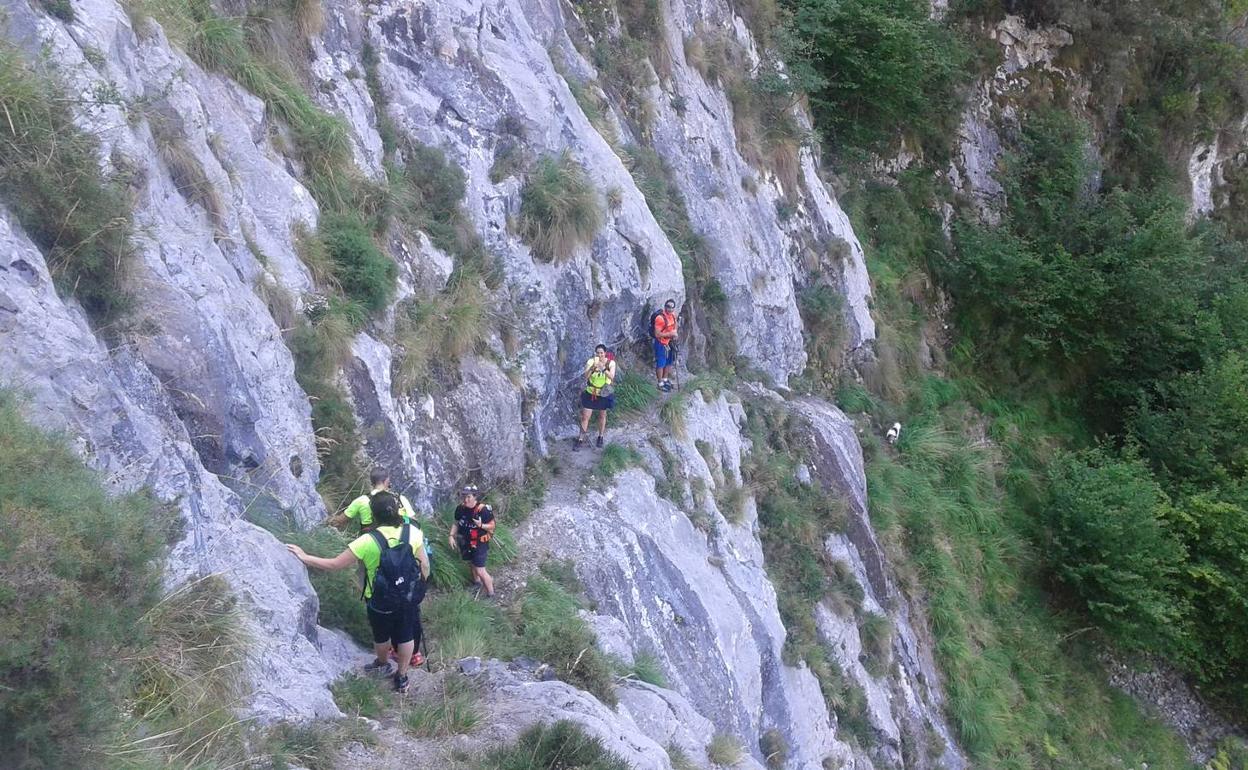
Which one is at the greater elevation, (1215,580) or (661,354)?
(1215,580)

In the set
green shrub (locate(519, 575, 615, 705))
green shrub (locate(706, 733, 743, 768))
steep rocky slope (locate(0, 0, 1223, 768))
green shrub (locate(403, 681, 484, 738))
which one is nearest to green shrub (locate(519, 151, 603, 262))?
steep rocky slope (locate(0, 0, 1223, 768))

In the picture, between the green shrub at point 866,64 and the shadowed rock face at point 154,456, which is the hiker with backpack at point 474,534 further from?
the green shrub at point 866,64

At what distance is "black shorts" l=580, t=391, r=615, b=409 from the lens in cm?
916

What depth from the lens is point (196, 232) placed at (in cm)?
595

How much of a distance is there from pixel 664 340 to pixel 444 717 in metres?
6.08

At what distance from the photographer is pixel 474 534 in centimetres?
685

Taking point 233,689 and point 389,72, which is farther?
point 389,72

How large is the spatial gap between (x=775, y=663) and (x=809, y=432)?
12.1 feet

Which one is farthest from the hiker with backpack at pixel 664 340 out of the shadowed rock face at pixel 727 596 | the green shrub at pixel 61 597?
the green shrub at pixel 61 597

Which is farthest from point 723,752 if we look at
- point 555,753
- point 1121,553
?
point 1121,553

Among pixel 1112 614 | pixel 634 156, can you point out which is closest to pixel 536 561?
pixel 634 156

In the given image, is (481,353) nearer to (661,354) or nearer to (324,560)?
(661,354)

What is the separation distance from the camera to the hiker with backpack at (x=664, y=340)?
407 inches

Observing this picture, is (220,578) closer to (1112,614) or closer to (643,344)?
(643,344)
